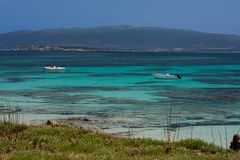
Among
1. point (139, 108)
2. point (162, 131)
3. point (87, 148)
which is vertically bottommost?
point (139, 108)

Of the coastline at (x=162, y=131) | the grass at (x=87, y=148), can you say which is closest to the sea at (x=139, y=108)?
the coastline at (x=162, y=131)

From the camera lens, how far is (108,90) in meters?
54.7

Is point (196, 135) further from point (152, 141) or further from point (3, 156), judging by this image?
point (3, 156)

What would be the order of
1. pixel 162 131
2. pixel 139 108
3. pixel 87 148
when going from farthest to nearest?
pixel 139 108 < pixel 162 131 < pixel 87 148

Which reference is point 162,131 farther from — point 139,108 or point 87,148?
point 87,148

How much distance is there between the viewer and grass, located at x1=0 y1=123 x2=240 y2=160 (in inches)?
514

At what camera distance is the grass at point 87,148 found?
13066 mm

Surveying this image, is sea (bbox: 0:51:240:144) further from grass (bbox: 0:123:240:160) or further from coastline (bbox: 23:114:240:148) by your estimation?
grass (bbox: 0:123:240:160)

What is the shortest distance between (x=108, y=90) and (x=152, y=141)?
38.0m

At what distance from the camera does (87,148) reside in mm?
14734

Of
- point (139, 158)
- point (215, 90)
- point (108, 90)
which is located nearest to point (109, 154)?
point (139, 158)

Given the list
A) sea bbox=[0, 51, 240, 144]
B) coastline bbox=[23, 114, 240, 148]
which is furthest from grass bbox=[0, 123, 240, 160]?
coastline bbox=[23, 114, 240, 148]

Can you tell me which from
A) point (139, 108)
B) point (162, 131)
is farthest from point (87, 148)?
point (139, 108)

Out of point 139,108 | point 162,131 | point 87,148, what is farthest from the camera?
point 139,108
